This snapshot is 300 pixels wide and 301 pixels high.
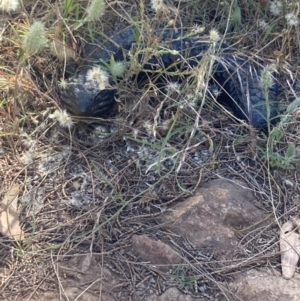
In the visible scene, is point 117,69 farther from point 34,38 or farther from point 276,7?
point 276,7

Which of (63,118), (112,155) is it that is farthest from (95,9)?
(112,155)

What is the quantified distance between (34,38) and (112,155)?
0.51 metres

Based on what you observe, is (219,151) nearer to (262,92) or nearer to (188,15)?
(262,92)

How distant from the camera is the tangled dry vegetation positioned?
1.86m

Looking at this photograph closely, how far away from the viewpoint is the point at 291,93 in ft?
7.58

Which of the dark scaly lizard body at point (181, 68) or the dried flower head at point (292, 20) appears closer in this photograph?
the dark scaly lizard body at point (181, 68)

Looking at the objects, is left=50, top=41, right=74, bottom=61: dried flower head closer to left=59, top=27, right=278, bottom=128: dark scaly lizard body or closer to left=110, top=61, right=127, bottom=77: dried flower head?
left=59, top=27, right=278, bottom=128: dark scaly lizard body

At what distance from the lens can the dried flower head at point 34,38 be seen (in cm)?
190

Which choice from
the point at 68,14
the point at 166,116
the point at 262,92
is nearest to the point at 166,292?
the point at 166,116

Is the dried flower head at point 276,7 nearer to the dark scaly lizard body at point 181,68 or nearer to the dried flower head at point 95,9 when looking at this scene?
the dark scaly lizard body at point 181,68

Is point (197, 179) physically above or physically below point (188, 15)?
below

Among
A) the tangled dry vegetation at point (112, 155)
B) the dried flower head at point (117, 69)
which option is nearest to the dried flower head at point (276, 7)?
the tangled dry vegetation at point (112, 155)

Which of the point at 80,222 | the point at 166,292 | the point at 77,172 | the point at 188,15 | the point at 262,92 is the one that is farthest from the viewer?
the point at 188,15

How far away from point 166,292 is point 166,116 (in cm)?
72
